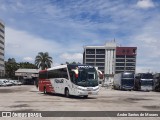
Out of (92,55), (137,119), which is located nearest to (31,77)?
(92,55)

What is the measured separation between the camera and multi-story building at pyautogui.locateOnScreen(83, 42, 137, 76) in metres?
151

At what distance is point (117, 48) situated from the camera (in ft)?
496

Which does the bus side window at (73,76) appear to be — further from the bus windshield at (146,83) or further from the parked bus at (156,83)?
the parked bus at (156,83)

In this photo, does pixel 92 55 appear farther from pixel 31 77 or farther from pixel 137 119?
pixel 137 119

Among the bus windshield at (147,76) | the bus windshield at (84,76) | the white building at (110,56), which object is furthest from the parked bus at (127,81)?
the white building at (110,56)

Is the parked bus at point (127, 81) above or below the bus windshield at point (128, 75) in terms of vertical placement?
below

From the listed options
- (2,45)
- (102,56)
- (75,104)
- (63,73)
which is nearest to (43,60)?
(2,45)

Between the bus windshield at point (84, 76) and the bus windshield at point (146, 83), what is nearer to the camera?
the bus windshield at point (84, 76)

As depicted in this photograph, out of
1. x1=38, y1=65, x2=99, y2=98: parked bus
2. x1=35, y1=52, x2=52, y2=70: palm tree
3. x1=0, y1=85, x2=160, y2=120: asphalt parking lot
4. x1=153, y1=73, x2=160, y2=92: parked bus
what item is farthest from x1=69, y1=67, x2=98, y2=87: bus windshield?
x1=35, y1=52, x2=52, y2=70: palm tree

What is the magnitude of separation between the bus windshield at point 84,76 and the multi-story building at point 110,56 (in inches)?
4666

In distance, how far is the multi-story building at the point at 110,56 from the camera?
15125 centimetres

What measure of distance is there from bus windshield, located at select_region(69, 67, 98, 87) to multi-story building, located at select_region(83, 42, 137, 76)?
118512 millimetres

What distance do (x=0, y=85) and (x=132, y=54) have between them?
290 ft

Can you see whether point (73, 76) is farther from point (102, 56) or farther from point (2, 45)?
point (102, 56)
